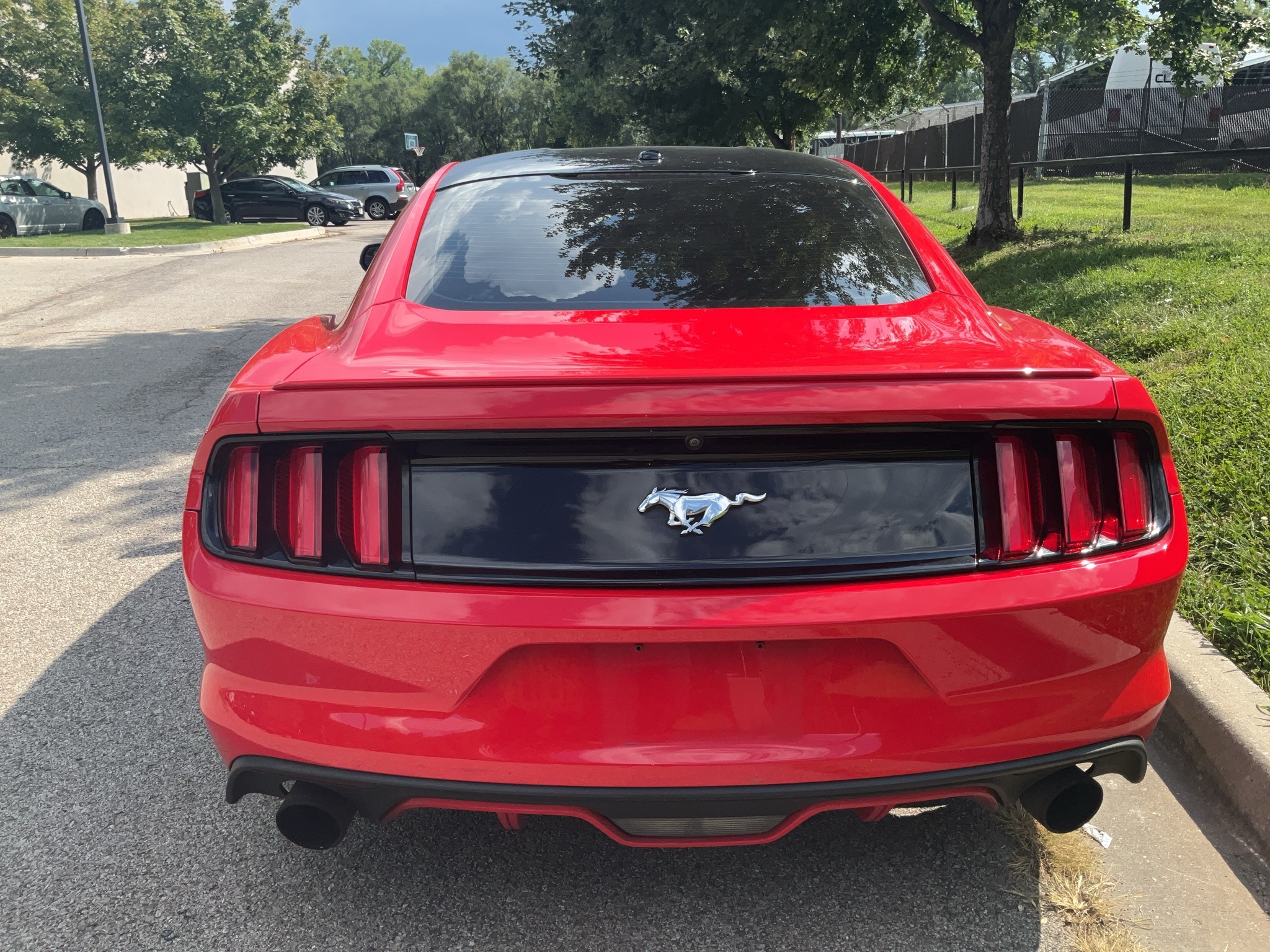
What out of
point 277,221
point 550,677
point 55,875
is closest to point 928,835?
point 550,677

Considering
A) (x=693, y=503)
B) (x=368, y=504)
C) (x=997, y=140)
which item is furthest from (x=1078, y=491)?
(x=997, y=140)

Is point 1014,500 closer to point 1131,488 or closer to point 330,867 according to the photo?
point 1131,488

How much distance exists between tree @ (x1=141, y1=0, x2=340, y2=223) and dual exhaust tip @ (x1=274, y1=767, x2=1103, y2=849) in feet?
101

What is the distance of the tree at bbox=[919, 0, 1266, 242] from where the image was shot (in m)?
10.9

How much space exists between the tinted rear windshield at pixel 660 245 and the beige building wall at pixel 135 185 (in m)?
36.4

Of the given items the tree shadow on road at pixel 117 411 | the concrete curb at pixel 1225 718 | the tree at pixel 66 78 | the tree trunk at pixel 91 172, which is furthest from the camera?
the tree trunk at pixel 91 172

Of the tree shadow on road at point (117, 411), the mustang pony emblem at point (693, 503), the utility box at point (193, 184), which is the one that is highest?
the utility box at point (193, 184)

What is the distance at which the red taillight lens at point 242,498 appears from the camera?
2012 mm

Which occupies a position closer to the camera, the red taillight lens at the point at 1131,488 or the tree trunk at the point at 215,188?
the red taillight lens at the point at 1131,488

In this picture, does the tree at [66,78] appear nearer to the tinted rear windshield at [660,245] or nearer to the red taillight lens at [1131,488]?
the tinted rear windshield at [660,245]

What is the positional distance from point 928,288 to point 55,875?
2.51 m

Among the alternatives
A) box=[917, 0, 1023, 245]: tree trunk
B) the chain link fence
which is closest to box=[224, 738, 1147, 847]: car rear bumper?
box=[917, 0, 1023, 245]: tree trunk

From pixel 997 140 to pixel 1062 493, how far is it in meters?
12.2

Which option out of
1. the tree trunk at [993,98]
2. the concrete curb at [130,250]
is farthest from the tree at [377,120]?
the tree trunk at [993,98]
